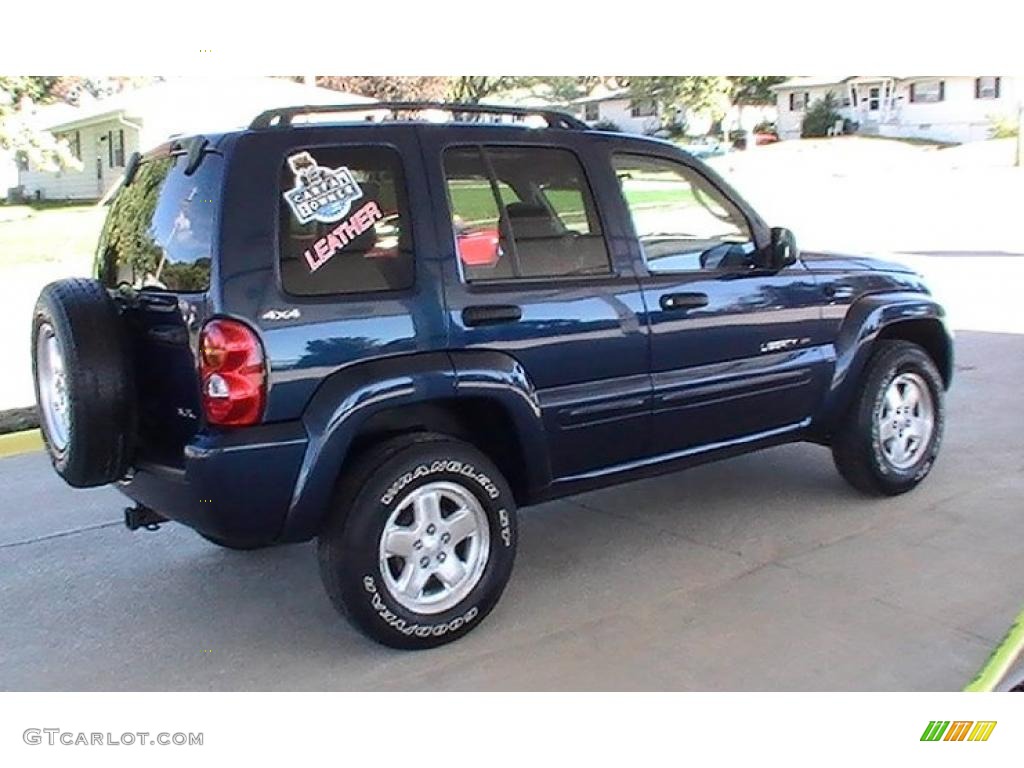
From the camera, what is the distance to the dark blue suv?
11.3 ft

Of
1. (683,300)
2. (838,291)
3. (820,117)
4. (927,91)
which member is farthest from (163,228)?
(820,117)

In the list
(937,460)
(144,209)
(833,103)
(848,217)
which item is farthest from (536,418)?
(848,217)

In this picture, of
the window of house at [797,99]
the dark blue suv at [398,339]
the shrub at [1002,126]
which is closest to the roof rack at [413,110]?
the dark blue suv at [398,339]

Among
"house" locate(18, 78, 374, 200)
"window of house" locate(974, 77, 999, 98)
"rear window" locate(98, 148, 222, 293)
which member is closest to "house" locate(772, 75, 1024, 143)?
"window of house" locate(974, 77, 999, 98)

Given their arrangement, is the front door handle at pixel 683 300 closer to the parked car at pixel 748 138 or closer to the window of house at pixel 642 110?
the window of house at pixel 642 110

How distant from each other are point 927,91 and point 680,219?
278 centimetres

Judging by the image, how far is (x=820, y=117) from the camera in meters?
8.81

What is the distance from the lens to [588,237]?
4250mm

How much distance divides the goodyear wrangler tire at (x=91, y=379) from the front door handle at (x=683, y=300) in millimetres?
2116

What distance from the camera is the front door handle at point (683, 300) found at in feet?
14.3

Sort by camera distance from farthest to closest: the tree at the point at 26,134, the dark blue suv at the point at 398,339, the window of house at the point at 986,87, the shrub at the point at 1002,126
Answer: the shrub at the point at 1002,126, the window of house at the point at 986,87, the tree at the point at 26,134, the dark blue suv at the point at 398,339

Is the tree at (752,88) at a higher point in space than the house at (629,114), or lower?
higher

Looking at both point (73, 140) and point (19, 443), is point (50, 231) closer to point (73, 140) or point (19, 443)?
point (73, 140)
